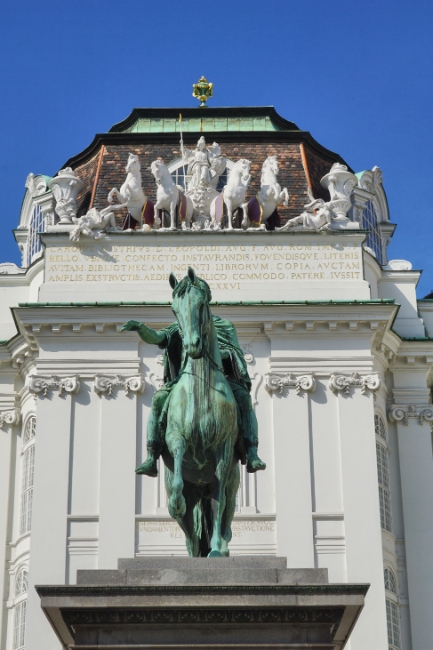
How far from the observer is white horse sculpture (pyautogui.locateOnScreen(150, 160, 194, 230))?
41125mm

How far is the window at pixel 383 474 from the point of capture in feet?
131

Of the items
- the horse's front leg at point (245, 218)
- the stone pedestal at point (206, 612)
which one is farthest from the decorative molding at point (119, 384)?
the stone pedestal at point (206, 612)

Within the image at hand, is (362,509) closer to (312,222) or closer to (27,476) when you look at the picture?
(312,222)

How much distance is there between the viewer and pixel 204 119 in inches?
1836

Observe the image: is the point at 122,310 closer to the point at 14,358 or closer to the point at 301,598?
the point at 14,358

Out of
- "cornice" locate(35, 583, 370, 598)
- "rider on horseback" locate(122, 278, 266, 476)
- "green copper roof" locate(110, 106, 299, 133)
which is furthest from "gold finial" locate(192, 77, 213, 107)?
"cornice" locate(35, 583, 370, 598)

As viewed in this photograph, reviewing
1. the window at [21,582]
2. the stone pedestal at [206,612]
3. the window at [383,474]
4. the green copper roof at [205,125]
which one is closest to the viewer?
the stone pedestal at [206,612]

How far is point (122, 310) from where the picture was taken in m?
39.3

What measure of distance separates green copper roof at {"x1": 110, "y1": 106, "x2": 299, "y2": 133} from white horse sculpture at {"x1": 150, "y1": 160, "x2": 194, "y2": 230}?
5.16 meters

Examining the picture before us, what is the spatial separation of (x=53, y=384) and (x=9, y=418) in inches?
123

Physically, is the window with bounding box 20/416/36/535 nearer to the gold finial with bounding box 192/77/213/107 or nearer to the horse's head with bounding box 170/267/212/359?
the gold finial with bounding box 192/77/213/107

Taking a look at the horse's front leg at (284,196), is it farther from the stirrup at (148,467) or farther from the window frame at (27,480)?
the stirrup at (148,467)

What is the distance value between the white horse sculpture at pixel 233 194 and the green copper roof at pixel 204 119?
191 inches

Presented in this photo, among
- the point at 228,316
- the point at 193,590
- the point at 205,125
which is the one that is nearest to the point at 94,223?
the point at 228,316
